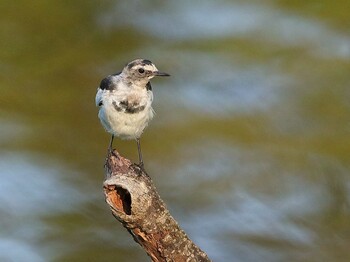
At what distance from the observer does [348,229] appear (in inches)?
479

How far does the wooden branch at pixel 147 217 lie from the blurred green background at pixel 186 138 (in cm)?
631

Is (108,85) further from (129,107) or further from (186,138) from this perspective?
(186,138)

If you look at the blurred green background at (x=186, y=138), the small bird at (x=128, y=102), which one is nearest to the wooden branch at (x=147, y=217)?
the small bird at (x=128, y=102)

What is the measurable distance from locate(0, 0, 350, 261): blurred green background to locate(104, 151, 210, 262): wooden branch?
6.31m

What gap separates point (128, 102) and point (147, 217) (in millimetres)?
1421

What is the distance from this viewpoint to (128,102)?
21.7 feet

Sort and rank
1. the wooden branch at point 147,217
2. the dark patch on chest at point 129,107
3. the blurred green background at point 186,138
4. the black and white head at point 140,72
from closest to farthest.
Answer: the wooden branch at point 147,217 → the dark patch on chest at point 129,107 → the black and white head at point 140,72 → the blurred green background at point 186,138

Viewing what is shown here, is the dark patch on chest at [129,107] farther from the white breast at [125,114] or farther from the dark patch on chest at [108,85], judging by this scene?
the dark patch on chest at [108,85]

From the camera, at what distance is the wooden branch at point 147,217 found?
532 centimetres

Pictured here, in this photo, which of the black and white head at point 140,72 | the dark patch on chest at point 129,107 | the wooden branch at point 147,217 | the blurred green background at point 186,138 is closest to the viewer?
the wooden branch at point 147,217

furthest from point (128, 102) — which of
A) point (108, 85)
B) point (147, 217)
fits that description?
point (147, 217)

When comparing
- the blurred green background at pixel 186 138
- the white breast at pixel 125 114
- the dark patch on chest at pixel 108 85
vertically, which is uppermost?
the blurred green background at pixel 186 138

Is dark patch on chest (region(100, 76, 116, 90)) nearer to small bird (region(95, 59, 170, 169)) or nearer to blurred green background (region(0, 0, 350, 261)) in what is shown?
small bird (region(95, 59, 170, 169))

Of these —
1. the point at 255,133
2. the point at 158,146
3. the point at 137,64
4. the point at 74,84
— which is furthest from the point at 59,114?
the point at 137,64
